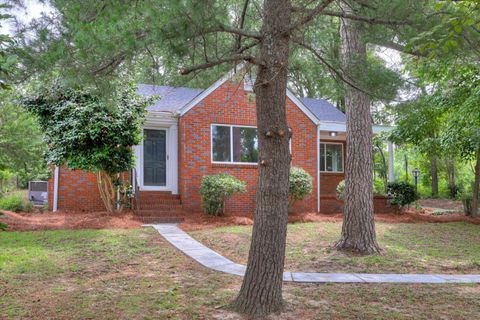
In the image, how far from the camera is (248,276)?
4594 millimetres

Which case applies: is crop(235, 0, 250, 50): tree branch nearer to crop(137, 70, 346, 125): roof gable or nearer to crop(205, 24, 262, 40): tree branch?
crop(205, 24, 262, 40): tree branch

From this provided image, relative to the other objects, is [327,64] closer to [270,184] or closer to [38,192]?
[270,184]

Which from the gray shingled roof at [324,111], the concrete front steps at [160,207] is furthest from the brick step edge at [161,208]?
the gray shingled roof at [324,111]

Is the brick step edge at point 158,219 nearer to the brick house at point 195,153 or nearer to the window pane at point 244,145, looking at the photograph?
the brick house at point 195,153

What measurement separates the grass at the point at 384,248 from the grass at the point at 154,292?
123 centimetres

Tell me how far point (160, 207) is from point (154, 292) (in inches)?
268

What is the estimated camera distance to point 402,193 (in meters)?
14.6

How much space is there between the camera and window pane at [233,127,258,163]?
13195mm

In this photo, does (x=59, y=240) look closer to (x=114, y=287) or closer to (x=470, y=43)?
(x=114, y=287)

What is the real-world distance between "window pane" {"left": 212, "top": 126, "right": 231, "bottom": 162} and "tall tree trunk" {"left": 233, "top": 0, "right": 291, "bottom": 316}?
8302 mm

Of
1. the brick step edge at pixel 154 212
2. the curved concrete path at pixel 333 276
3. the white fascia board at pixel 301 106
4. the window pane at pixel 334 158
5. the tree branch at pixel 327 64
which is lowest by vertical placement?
the curved concrete path at pixel 333 276

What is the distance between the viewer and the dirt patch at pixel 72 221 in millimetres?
9742

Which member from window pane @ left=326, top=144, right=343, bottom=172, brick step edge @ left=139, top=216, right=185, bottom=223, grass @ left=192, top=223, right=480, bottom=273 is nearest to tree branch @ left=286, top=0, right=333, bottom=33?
grass @ left=192, top=223, right=480, bottom=273

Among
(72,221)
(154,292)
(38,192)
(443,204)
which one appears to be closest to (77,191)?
(72,221)
